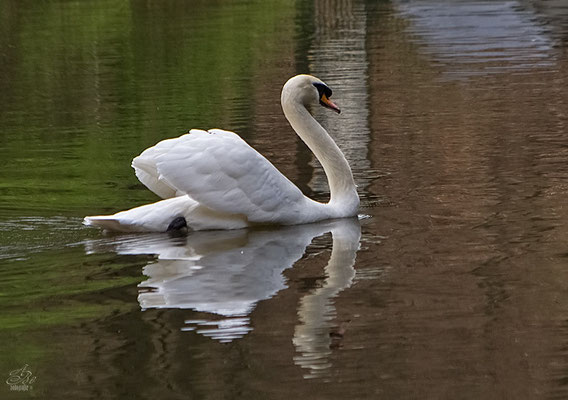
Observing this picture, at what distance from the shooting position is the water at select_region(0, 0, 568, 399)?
646cm

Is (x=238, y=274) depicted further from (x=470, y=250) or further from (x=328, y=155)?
(x=328, y=155)

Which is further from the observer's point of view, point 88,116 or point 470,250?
point 88,116

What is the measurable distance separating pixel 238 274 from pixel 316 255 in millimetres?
761

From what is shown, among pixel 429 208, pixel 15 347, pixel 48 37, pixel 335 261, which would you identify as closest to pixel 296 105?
pixel 429 208

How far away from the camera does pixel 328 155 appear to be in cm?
1082

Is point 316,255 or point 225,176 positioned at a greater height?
point 225,176

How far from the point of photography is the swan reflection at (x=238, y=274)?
23.6 feet

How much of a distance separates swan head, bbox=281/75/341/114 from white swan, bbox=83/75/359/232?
86 centimetres

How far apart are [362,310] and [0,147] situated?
834 cm

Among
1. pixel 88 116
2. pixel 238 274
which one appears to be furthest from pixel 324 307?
pixel 88 116

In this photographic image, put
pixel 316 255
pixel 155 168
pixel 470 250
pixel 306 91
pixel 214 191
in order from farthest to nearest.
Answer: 1. pixel 306 91
2. pixel 155 168
3. pixel 214 191
4. pixel 316 255
5. pixel 470 250

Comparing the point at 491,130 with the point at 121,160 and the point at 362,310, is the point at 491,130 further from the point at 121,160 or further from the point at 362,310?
the point at 362,310

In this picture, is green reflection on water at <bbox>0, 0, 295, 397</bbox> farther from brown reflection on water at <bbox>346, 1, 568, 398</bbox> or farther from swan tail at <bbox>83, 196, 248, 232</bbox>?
brown reflection on water at <bbox>346, 1, 568, 398</bbox>

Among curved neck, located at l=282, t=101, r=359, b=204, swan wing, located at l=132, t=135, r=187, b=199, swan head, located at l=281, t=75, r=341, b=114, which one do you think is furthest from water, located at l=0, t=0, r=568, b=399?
swan head, located at l=281, t=75, r=341, b=114
